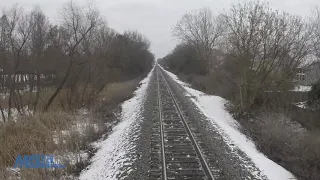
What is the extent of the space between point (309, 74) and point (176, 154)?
67.2ft

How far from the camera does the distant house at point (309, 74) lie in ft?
62.3

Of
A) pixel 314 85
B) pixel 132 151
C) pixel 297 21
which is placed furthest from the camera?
pixel 314 85

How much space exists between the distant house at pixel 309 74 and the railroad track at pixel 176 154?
35.2ft

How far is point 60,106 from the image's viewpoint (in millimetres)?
23250

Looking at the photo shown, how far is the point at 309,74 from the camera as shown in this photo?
24.5 metres

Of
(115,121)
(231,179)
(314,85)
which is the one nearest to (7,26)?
(115,121)

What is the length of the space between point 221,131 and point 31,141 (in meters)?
7.61

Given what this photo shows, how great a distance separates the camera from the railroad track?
23.9 feet

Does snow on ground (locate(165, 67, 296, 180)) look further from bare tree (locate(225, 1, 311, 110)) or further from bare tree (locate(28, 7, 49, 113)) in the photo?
bare tree (locate(28, 7, 49, 113))

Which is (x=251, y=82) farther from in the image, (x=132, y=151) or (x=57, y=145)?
(x=57, y=145)

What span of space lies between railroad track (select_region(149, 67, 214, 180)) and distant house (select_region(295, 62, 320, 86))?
35.2 feet

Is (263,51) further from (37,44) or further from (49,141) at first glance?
(37,44)

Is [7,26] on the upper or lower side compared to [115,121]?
upper

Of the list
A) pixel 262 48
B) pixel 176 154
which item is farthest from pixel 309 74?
pixel 176 154
